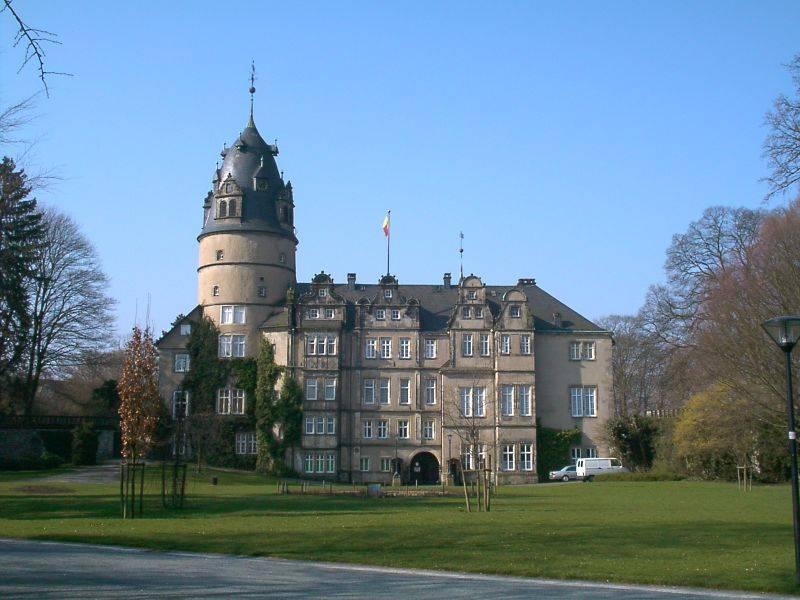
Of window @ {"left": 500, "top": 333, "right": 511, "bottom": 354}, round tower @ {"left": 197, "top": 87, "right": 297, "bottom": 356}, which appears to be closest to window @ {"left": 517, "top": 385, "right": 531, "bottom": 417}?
window @ {"left": 500, "top": 333, "right": 511, "bottom": 354}

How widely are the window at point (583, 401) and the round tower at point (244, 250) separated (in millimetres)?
19652

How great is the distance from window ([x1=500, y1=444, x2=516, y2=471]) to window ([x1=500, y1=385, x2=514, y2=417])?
203cm

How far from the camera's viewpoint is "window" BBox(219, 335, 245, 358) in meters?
60.3

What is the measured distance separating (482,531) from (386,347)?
39012 millimetres

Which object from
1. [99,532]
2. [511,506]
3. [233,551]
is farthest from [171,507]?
[233,551]

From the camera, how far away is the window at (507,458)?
58791 mm

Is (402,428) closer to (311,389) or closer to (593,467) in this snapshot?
(311,389)

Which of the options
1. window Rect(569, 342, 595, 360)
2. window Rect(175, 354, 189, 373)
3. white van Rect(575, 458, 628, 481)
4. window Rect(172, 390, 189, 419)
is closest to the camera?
white van Rect(575, 458, 628, 481)

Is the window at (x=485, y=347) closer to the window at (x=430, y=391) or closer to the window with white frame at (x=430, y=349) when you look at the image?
the window with white frame at (x=430, y=349)

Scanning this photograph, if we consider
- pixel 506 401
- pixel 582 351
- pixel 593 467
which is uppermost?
pixel 582 351

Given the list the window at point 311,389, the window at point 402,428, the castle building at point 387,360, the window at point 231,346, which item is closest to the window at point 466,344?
the castle building at point 387,360

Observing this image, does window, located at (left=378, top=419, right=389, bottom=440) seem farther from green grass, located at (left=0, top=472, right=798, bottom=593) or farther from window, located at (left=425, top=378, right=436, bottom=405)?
green grass, located at (left=0, top=472, right=798, bottom=593)

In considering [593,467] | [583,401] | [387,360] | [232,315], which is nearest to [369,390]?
[387,360]

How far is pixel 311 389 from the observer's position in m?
59.4
